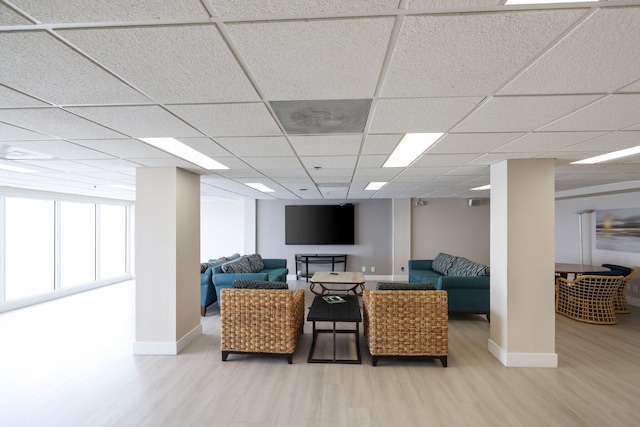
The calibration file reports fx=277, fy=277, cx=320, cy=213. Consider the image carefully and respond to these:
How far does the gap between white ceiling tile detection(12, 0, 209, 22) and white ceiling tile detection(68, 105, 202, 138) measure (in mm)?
719

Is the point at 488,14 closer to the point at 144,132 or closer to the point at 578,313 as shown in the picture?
the point at 144,132

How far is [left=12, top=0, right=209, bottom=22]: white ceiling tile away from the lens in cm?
89

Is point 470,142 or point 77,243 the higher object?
point 470,142

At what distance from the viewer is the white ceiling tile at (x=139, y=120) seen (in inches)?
66.7

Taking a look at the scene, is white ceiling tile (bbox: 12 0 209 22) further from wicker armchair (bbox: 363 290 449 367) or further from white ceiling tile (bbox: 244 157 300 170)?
wicker armchair (bbox: 363 290 449 367)

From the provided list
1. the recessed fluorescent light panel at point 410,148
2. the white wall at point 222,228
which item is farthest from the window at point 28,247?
the recessed fluorescent light panel at point 410,148

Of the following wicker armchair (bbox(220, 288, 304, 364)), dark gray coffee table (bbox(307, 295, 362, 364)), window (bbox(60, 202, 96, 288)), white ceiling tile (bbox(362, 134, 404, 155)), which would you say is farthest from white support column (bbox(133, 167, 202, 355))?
window (bbox(60, 202, 96, 288))

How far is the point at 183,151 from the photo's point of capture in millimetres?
2691

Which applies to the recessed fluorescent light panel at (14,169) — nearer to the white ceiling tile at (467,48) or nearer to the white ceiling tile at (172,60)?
the white ceiling tile at (172,60)

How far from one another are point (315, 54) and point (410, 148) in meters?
1.71

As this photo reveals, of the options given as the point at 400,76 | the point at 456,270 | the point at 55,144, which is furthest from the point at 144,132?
the point at 456,270

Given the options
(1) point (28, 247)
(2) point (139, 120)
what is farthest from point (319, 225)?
(1) point (28, 247)

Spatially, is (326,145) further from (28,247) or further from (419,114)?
(28,247)

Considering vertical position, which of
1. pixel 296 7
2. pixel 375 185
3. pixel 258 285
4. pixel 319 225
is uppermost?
pixel 296 7
